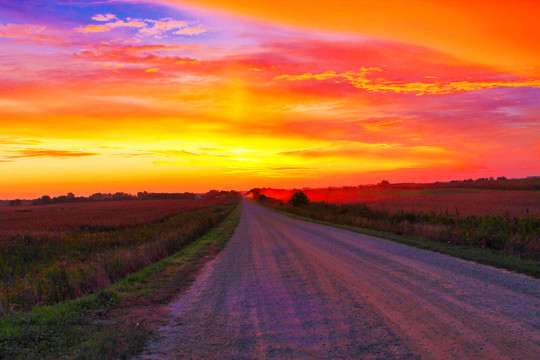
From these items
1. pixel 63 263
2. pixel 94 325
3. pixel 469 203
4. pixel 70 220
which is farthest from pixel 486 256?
pixel 70 220

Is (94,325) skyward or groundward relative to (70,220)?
skyward

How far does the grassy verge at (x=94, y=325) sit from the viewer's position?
534 cm

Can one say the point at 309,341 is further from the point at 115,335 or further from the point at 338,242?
the point at 338,242

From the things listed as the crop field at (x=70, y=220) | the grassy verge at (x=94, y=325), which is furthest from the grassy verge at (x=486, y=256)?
the crop field at (x=70, y=220)

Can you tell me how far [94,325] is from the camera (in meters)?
6.60

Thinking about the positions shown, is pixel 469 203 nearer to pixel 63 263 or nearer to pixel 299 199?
pixel 299 199

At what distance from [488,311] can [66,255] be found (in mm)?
17300

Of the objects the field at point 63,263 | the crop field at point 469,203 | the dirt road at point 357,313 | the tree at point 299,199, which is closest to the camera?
the dirt road at point 357,313

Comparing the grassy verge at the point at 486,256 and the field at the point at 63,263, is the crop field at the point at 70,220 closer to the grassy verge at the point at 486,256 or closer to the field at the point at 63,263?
the field at the point at 63,263

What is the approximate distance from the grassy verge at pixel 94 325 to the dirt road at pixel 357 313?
444 mm

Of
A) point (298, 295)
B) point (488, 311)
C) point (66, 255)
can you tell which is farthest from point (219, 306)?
point (66, 255)

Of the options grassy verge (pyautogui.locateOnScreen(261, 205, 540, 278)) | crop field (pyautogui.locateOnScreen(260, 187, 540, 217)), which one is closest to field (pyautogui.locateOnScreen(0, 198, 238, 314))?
grassy verge (pyautogui.locateOnScreen(261, 205, 540, 278))

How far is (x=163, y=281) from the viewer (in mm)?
10188

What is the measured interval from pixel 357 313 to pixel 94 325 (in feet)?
15.0
